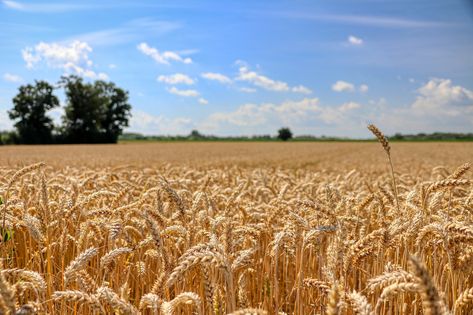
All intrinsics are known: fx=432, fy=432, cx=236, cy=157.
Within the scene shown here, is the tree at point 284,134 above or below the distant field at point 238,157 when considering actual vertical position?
above

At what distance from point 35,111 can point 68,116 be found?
6.82m

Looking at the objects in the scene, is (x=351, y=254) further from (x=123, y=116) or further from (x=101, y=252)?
(x=123, y=116)

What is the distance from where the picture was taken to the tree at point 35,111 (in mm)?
89006

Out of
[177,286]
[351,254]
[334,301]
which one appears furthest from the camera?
[177,286]

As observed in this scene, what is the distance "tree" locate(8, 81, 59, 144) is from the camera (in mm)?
89006

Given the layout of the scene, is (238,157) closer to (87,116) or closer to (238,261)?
(238,261)

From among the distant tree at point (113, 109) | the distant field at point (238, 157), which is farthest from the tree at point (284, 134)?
the distant field at point (238, 157)

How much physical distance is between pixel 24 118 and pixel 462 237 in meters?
99.7

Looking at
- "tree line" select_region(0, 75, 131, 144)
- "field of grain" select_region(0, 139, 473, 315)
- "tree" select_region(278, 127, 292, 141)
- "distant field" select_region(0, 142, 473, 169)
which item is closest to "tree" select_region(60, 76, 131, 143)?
"tree line" select_region(0, 75, 131, 144)

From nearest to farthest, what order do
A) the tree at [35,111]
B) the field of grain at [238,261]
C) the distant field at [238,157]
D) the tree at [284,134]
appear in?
the field of grain at [238,261], the distant field at [238,157], the tree at [35,111], the tree at [284,134]

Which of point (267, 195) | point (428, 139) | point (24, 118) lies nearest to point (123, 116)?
point (24, 118)

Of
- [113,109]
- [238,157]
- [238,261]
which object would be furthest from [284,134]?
[238,261]

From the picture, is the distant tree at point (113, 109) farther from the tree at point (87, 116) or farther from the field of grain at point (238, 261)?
the field of grain at point (238, 261)

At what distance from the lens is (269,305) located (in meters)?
3.77
